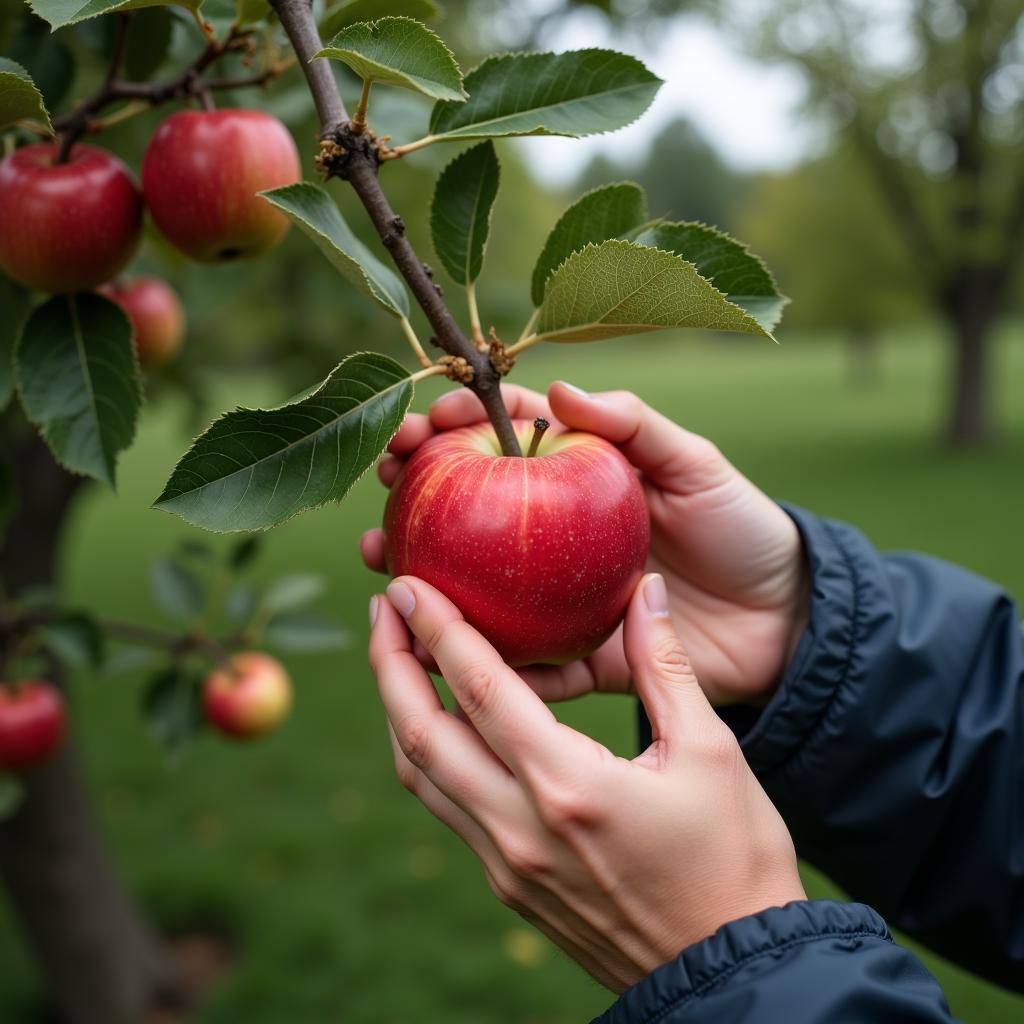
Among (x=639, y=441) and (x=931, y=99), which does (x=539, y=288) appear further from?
(x=931, y=99)

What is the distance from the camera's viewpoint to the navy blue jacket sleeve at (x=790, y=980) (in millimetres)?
816

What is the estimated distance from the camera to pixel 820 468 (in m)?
11.7

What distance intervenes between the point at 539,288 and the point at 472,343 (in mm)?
116

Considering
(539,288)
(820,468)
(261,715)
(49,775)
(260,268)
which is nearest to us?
(539,288)

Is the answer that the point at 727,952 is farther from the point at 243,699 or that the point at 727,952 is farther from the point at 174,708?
the point at 243,699

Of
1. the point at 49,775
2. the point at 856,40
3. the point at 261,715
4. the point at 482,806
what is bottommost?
the point at 49,775

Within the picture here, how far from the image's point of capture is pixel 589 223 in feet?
3.45

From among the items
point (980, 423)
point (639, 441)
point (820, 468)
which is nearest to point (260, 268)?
point (639, 441)

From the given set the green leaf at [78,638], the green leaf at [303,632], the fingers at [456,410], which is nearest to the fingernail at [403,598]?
the fingers at [456,410]

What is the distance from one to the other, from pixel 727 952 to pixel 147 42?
1.17 meters

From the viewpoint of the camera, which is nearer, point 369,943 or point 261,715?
point 261,715

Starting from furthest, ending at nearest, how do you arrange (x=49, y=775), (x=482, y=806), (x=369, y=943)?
(x=369, y=943) < (x=49, y=775) < (x=482, y=806)

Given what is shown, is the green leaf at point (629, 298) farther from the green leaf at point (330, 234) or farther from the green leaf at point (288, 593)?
the green leaf at point (288, 593)

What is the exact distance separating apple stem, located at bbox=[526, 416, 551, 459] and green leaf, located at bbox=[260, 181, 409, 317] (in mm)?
185
